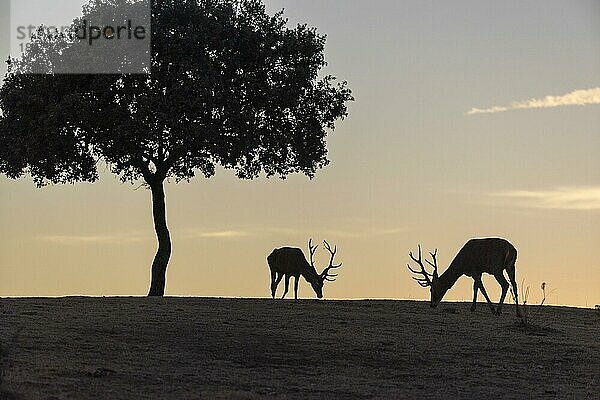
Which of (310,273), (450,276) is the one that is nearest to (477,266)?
(450,276)

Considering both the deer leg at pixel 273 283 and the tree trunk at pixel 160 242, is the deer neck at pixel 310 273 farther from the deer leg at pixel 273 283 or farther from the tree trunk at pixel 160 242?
the tree trunk at pixel 160 242

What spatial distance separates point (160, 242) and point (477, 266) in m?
11.7

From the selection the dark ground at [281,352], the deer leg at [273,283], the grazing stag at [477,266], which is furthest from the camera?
the deer leg at [273,283]

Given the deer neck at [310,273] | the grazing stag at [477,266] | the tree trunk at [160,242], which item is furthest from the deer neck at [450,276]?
the tree trunk at [160,242]

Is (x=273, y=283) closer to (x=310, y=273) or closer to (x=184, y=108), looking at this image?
(x=310, y=273)

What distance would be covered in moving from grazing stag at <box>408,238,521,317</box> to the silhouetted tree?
7716 millimetres

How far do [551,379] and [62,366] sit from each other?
9.73 meters

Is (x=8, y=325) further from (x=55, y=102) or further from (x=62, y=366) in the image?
(x=55, y=102)

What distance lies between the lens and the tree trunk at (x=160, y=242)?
36.7m

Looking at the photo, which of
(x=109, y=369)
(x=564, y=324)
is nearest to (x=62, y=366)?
(x=109, y=369)

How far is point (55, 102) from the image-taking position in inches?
1415

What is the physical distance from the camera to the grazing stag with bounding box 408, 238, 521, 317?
1266 inches

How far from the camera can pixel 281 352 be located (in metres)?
22.1

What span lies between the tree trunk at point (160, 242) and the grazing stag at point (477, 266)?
9.49 m
